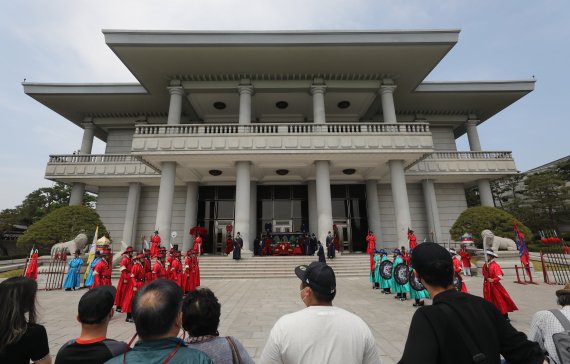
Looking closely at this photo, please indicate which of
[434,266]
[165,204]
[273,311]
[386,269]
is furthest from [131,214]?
[434,266]

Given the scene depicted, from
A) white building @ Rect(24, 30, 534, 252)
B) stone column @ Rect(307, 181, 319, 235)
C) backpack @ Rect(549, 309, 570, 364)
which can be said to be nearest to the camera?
backpack @ Rect(549, 309, 570, 364)

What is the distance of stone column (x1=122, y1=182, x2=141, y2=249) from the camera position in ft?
70.7

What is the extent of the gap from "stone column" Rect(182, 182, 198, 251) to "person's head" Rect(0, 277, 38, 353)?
20168 mm

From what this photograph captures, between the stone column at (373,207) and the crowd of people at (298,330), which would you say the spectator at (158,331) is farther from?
the stone column at (373,207)

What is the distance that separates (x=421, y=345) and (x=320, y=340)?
2.01 ft

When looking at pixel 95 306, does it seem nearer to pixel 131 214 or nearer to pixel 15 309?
pixel 15 309

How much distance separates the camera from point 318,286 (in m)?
1.92

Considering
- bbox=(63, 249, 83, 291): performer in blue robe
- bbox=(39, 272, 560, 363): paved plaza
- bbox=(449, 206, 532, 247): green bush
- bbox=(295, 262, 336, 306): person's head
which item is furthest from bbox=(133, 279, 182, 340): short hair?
bbox=(449, 206, 532, 247): green bush

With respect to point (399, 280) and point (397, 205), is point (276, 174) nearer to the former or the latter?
point (397, 205)

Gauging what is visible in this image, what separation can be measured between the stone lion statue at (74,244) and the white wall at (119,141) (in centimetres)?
1035

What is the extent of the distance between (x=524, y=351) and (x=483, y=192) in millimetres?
24714

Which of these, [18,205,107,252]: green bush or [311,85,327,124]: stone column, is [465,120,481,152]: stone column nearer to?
[311,85,327,124]: stone column

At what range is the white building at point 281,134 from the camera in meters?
17.4

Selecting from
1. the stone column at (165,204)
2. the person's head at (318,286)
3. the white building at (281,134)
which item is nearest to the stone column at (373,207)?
the white building at (281,134)
